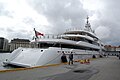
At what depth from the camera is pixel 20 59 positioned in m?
19.0

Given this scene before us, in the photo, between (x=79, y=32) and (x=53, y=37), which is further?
(x=79, y=32)

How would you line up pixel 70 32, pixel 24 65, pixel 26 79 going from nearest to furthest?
pixel 26 79 < pixel 24 65 < pixel 70 32

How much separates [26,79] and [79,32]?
24072 millimetres

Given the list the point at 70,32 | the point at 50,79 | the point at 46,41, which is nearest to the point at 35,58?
the point at 46,41

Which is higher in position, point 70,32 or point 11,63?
point 70,32

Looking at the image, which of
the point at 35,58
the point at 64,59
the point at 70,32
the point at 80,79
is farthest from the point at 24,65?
the point at 70,32

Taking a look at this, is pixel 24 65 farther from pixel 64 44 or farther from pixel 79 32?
pixel 79 32

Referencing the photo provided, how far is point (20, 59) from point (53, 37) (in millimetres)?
6581

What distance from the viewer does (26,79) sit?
8625 mm

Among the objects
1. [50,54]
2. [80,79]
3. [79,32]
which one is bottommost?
[80,79]

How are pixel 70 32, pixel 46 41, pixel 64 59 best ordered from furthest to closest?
1. pixel 70 32
2. pixel 46 41
3. pixel 64 59

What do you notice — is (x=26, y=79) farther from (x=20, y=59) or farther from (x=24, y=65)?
(x=20, y=59)

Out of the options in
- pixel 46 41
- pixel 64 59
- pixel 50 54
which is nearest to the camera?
pixel 50 54

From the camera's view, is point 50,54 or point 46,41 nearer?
point 50,54
